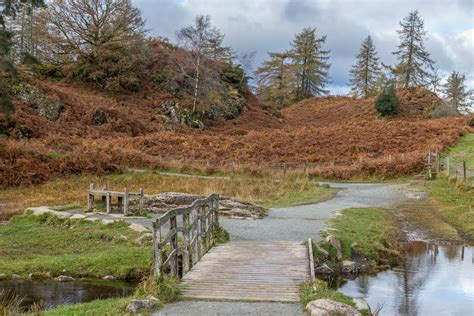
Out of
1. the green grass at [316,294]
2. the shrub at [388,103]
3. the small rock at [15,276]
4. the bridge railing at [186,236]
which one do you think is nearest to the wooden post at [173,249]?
the bridge railing at [186,236]

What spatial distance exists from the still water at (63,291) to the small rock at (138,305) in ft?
11.0

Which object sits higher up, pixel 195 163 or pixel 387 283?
pixel 195 163

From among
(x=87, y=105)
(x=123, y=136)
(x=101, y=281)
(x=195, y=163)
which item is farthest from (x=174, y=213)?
(x=87, y=105)

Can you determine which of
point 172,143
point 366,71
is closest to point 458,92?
point 366,71

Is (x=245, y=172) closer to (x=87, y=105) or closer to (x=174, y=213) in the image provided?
(x=87, y=105)

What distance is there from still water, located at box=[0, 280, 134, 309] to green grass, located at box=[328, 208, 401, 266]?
6792 millimetres

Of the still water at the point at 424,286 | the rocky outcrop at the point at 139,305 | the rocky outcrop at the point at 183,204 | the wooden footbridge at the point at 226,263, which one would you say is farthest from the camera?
the rocky outcrop at the point at 183,204

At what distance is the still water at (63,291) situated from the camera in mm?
11562

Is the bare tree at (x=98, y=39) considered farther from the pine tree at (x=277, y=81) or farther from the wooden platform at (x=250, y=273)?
the wooden platform at (x=250, y=273)

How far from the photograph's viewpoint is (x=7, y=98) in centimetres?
3069

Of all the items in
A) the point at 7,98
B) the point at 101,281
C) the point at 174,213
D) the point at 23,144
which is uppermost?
the point at 7,98

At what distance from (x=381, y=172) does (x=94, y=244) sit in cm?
2368

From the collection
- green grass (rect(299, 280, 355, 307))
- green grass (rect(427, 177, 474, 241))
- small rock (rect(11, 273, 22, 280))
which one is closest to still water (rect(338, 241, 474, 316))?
green grass (rect(299, 280, 355, 307))

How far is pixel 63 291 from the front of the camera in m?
12.4
